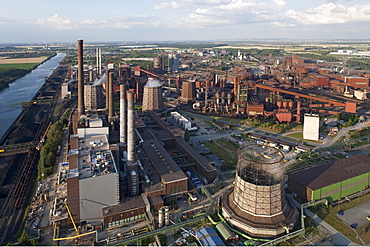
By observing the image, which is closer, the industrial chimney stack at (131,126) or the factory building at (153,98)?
the industrial chimney stack at (131,126)

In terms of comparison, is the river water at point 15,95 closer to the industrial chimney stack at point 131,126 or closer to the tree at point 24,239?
the industrial chimney stack at point 131,126

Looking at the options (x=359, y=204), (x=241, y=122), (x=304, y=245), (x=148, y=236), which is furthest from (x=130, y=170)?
(x=241, y=122)

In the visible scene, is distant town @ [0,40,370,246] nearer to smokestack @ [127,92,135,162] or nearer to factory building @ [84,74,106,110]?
smokestack @ [127,92,135,162]

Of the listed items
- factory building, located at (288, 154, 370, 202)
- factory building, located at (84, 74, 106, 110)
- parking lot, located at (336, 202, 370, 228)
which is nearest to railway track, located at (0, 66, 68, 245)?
factory building, located at (84, 74, 106, 110)

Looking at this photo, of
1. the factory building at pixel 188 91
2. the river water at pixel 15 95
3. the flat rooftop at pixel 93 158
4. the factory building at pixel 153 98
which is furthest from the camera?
the factory building at pixel 188 91

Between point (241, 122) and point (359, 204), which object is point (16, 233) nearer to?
point (359, 204)

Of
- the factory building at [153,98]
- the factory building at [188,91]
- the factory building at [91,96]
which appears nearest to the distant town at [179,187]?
the factory building at [91,96]

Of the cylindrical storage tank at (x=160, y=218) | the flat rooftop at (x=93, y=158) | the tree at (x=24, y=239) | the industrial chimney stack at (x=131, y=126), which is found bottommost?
the tree at (x=24, y=239)

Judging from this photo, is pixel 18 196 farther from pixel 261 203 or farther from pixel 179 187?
pixel 261 203

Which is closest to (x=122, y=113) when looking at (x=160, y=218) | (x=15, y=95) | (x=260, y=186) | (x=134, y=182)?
(x=134, y=182)

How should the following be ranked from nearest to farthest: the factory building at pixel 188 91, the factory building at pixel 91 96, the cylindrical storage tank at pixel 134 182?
the cylindrical storage tank at pixel 134 182 < the factory building at pixel 91 96 < the factory building at pixel 188 91
